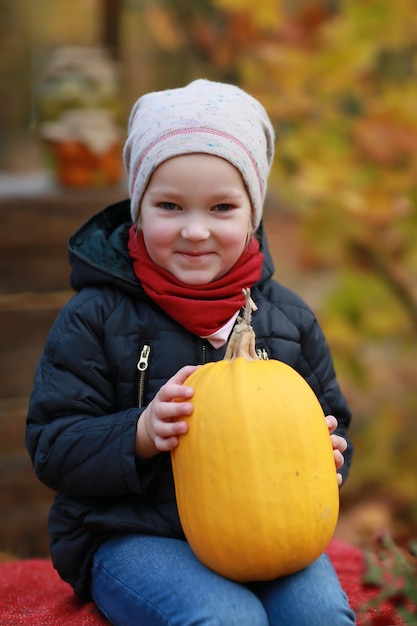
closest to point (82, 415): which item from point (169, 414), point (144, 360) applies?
point (144, 360)

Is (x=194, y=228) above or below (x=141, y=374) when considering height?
above

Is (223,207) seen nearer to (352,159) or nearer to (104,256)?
(104,256)

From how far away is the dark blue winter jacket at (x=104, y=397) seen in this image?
207 centimetres

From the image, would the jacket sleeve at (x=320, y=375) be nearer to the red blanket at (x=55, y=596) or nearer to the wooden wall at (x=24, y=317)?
the red blanket at (x=55, y=596)

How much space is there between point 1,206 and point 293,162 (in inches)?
55.7

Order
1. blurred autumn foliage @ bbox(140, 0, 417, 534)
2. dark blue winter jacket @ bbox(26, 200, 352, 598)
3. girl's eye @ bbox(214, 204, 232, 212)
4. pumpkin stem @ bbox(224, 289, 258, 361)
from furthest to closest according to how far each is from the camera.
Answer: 1. blurred autumn foliage @ bbox(140, 0, 417, 534)
2. girl's eye @ bbox(214, 204, 232, 212)
3. dark blue winter jacket @ bbox(26, 200, 352, 598)
4. pumpkin stem @ bbox(224, 289, 258, 361)

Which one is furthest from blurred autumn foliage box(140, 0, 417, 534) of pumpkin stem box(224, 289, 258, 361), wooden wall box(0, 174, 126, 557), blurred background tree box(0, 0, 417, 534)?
pumpkin stem box(224, 289, 258, 361)

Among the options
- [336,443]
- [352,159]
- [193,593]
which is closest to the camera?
[193,593]

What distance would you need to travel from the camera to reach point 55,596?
8.47ft

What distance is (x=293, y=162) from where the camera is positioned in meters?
4.56

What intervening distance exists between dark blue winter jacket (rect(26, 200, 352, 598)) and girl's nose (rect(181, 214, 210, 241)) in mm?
191

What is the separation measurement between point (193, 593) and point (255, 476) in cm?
30

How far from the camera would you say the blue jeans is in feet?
6.27

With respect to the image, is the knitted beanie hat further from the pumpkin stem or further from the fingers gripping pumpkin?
the fingers gripping pumpkin
